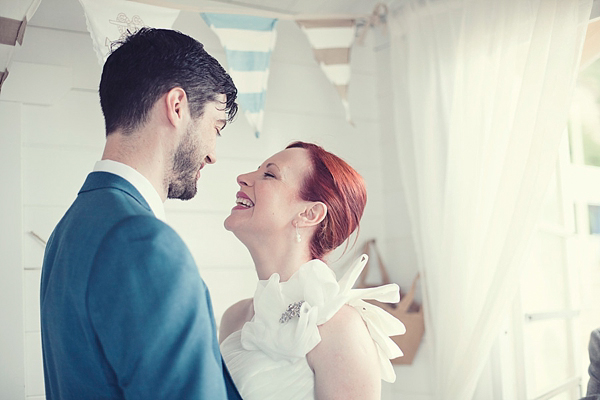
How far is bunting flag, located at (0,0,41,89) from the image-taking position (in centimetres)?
172

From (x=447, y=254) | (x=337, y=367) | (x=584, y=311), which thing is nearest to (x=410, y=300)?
(x=447, y=254)

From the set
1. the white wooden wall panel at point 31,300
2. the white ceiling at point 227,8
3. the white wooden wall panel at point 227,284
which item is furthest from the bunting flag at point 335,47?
the white wooden wall panel at point 31,300

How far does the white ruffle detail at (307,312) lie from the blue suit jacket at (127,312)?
0.36 meters

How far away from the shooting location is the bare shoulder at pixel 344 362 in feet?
4.28

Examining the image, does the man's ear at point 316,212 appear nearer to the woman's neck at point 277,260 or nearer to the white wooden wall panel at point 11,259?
the woman's neck at point 277,260

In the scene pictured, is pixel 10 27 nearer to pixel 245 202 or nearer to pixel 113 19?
pixel 113 19

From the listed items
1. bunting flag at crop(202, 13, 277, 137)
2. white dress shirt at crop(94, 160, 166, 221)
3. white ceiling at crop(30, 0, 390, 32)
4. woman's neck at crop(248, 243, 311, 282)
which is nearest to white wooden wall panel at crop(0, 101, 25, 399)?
white ceiling at crop(30, 0, 390, 32)

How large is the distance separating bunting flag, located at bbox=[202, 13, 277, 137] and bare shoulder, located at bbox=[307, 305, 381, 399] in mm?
1086

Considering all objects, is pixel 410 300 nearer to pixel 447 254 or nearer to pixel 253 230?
pixel 447 254

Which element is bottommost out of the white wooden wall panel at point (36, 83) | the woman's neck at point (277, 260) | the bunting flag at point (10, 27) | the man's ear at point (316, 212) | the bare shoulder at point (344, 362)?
the bare shoulder at point (344, 362)

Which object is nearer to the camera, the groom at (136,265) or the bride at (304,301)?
the groom at (136,265)

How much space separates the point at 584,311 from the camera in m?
2.82

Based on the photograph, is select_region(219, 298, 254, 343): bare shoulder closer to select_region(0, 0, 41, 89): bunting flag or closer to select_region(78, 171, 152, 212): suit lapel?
select_region(78, 171, 152, 212): suit lapel

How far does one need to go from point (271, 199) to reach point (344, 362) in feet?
1.56
